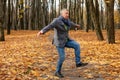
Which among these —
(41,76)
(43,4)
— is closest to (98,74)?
(41,76)

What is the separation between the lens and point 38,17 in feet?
223

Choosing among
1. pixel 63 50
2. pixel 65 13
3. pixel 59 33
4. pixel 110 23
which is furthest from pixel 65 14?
pixel 110 23

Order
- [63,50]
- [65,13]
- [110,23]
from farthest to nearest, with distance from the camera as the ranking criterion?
[110,23]
[63,50]
[65,13]

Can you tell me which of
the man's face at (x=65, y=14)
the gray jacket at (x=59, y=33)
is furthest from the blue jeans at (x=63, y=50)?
the man's face at (x=65, y=14)

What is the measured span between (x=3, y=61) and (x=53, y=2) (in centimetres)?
6181

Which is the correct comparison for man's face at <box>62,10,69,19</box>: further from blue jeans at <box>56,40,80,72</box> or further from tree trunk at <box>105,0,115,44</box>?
tree trunk at <box>105,0,115,44</box>

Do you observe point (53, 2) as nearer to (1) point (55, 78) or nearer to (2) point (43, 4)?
(2) point (43, 4)

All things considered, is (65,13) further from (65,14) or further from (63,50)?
(63,50)

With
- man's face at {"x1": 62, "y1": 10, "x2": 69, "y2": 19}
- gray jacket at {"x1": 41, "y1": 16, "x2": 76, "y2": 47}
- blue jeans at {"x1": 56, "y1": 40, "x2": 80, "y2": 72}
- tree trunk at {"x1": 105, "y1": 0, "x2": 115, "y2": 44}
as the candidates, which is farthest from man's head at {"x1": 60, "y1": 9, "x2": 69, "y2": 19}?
tree trunk at {"x1": 105, "y1": 0, "x2": 115, "y2": 44}

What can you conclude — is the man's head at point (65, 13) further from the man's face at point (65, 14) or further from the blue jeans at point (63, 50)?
the blue jeans at point (63, 50)

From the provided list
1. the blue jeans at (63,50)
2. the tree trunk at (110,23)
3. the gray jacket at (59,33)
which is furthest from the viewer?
the tree trunk at (110,23)

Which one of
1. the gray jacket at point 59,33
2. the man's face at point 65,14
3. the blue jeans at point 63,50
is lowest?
the blue jeans at point 63,50

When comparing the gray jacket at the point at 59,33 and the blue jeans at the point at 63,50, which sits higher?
the gray jacket at the point at 59,33

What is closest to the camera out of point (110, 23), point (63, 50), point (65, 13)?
point (65, 13)
